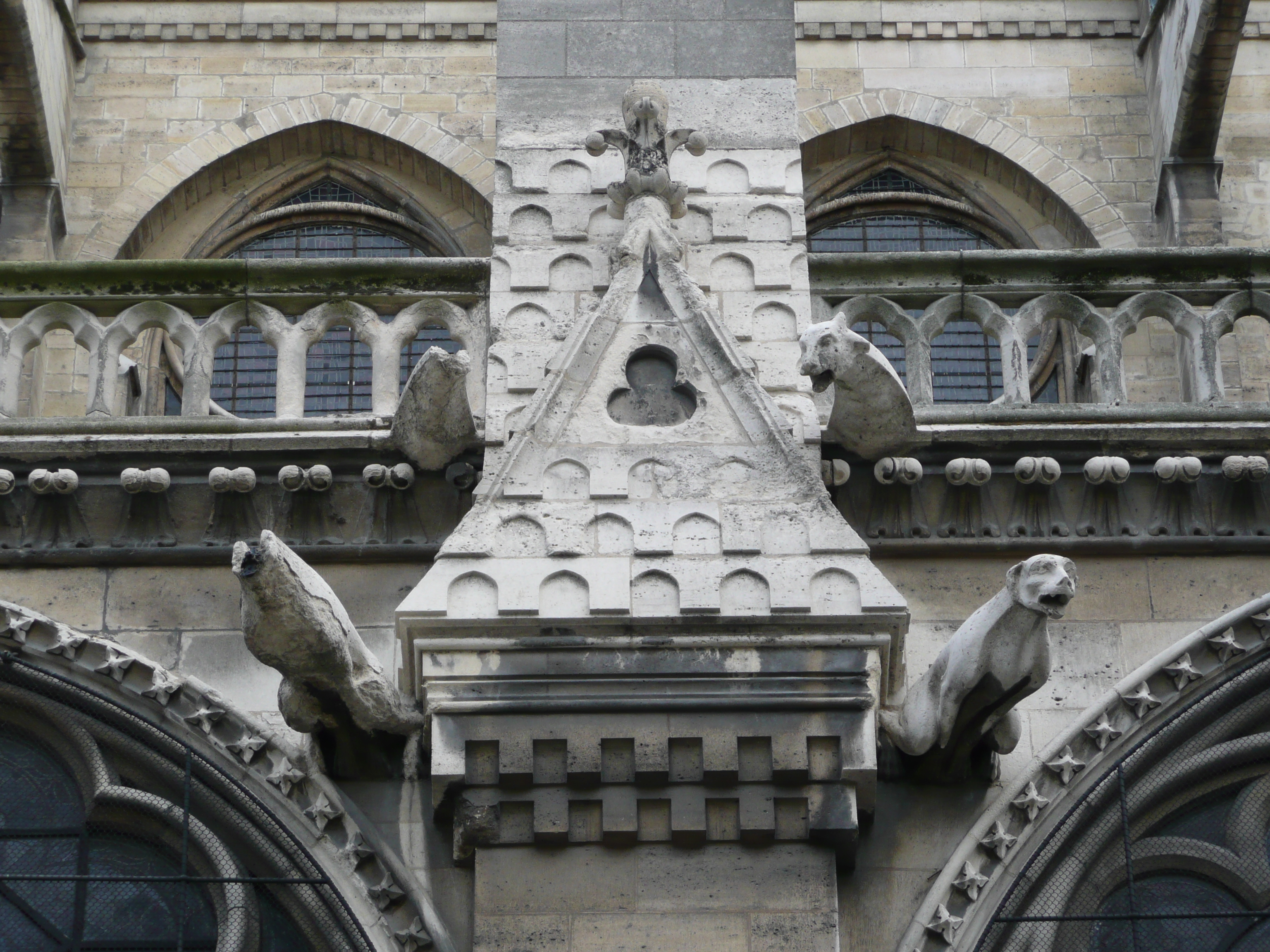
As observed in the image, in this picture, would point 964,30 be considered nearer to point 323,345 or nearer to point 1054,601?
point 323,345

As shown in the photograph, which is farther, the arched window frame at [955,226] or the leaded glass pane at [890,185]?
the leaded glass pane at [890,185]

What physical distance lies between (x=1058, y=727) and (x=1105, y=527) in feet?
3.02

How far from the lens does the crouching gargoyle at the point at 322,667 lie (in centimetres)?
821

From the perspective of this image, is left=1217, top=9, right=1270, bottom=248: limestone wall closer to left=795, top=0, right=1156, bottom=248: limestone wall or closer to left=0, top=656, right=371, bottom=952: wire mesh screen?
left=795, top=0, right=1156, bottom=248: limestone wall

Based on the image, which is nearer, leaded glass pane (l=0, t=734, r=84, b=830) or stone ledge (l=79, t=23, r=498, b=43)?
leaded glass pane (l=0, t=734, r=84, b=830)

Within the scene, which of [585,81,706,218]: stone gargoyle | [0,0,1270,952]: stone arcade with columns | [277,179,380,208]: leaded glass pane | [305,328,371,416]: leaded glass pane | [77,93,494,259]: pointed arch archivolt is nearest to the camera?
[0,0,1270,952]: stone arcade with columns

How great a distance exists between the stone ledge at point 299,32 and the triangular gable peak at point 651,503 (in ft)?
19.1

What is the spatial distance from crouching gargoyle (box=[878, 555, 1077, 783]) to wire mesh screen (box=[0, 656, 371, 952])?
6.72 ft

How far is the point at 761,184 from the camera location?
1034cm

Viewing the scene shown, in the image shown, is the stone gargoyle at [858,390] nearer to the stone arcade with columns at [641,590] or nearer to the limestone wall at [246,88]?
the stone arcade with columns at [641,590]

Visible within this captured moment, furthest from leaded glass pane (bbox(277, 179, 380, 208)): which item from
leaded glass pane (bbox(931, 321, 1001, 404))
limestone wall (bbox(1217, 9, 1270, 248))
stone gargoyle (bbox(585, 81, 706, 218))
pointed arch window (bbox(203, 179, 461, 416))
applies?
limestone wall (bbox(1217, 9, 1270, 248))

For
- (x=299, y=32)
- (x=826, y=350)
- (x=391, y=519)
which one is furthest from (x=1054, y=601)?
(x=299, y=32)

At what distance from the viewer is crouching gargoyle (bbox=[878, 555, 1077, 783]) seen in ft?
26.9

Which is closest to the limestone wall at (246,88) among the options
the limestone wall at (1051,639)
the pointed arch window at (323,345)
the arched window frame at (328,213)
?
the arched window frame at (328,213)
